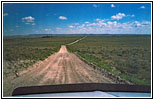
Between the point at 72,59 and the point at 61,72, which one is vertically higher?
the point at 72,59

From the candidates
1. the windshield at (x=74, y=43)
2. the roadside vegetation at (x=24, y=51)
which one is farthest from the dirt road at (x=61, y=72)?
the roadside vegetation at (x=24, y=51)

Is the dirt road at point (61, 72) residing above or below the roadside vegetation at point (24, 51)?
below

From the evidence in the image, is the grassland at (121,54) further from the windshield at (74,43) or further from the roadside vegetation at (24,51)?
the roadside vegetation at (24,51)

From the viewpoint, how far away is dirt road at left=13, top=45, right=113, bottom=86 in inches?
212

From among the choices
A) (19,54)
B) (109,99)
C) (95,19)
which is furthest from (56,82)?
(109,99)

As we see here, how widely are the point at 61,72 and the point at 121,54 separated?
175cm

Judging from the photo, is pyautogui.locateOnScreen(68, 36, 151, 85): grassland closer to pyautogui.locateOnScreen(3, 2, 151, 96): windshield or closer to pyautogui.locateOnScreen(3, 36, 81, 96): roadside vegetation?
pyautogui.locateOnScreen(3, 2, 151, 96): windshield

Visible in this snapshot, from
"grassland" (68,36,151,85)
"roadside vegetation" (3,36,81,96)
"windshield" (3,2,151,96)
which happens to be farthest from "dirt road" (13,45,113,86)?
"grassland" (68,36,151,85)

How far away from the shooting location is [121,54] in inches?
228

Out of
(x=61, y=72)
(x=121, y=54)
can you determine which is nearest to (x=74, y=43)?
(x=61, y=72)

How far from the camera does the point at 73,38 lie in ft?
18.9

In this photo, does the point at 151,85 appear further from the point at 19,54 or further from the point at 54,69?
the point at 19,54

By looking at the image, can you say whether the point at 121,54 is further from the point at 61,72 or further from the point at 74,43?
the point at 61,72

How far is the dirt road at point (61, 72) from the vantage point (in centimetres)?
539
